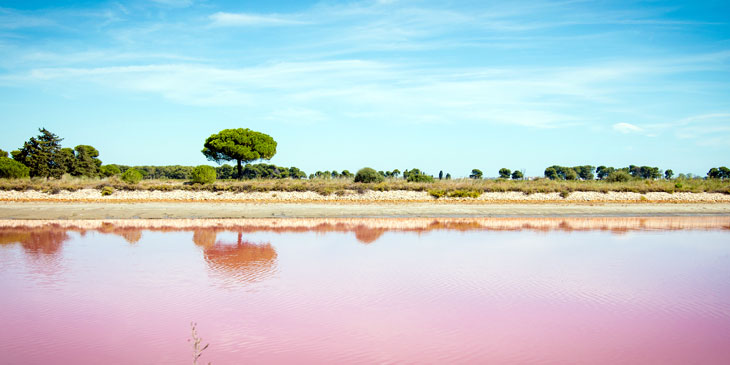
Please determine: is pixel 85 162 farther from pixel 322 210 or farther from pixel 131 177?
pixel 322 210

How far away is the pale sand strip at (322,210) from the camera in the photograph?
20328 mm

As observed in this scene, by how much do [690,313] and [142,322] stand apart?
7822mm

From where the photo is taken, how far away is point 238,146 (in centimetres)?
3372

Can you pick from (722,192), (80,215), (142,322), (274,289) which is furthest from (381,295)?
(722,192)

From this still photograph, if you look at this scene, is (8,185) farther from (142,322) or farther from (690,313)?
(690,313)

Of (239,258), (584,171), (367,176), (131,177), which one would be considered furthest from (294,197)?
(584,171)

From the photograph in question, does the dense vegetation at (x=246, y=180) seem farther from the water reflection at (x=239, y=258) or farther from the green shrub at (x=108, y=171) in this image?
the water reflection at (x=239, y=258)

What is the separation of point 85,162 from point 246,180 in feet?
65.7

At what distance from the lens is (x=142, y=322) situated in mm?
6492

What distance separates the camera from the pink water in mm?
5641

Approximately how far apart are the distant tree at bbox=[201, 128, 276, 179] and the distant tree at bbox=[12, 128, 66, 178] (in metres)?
12.1

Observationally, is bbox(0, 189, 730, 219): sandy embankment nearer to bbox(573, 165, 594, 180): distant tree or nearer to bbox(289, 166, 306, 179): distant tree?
bbox(573, 165, 594, 180): distant tree

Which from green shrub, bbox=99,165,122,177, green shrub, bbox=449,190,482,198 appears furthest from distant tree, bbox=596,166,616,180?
green shrub, bbox=99,165,122,177

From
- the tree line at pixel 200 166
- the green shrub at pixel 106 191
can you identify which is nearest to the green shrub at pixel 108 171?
the tree line at pixel 200 166
